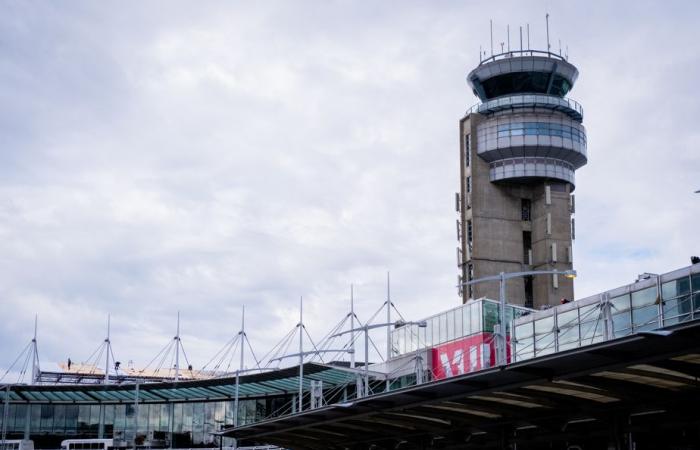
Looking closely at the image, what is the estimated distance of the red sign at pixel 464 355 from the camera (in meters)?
78.3

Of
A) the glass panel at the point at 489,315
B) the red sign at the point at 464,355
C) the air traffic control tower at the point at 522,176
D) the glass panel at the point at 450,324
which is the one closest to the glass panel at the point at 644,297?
the red sign at the point at 464,355

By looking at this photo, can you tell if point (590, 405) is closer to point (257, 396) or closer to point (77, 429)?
point (257, 396)

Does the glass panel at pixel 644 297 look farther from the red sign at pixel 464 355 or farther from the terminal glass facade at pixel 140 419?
the terminal glass facade at pixel 140 419

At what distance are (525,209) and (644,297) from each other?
166 feet

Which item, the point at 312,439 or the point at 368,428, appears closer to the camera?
the point at 368,428

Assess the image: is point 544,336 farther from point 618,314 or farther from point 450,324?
point 450,324

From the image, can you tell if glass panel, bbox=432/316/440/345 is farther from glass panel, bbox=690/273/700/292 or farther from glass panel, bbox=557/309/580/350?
glass panel, bbox=690/273/700/292

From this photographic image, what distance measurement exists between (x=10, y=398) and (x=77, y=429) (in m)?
8.13

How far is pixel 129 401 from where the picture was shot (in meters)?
102

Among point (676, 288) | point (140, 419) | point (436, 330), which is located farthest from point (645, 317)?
point (140, 419)

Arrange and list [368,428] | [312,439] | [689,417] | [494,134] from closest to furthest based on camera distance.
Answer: [689,417]
[368,428]
[312,439]
[494,134]

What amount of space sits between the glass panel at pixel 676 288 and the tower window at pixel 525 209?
2031 inches

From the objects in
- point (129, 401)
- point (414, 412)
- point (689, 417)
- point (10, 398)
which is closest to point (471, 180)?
point (129, 401)

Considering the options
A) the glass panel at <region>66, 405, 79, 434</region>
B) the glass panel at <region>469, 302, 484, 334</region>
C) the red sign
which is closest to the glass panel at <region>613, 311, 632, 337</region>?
the red sign
